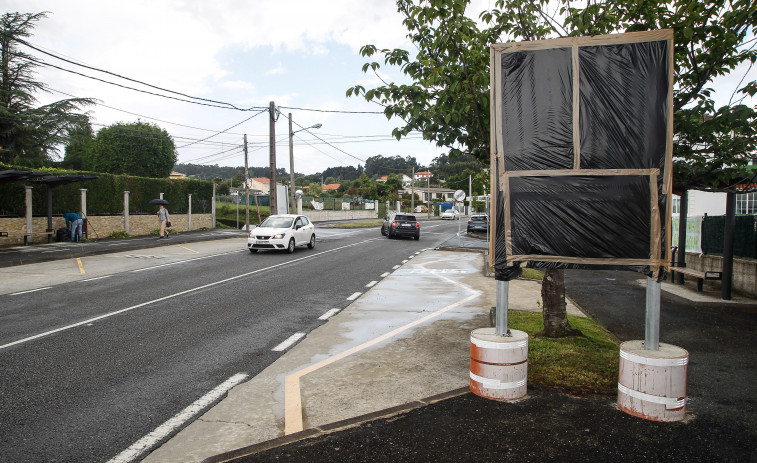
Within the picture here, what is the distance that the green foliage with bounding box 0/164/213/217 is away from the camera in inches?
822

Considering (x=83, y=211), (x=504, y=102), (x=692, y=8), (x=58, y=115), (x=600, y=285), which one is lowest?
(x=600, y=285)

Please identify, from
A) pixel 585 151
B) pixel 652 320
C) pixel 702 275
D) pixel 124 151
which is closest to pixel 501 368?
pixel 652 320

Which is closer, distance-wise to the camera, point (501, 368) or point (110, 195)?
point (501, 368)

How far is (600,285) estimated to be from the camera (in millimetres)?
12742

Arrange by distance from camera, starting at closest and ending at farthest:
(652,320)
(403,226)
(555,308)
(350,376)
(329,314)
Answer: (652,320), (350,376), (555,308), (329,314), (403,226)

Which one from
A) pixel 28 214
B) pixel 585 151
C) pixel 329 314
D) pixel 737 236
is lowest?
pixel 329 314

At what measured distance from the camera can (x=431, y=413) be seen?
4.33m

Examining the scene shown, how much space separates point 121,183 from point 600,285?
24.3m

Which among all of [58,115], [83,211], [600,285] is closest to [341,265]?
[600,285]

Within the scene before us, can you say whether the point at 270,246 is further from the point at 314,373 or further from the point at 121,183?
the point at 314,373

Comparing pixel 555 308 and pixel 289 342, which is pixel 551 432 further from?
pixel 289 342

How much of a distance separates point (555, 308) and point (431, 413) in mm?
3135

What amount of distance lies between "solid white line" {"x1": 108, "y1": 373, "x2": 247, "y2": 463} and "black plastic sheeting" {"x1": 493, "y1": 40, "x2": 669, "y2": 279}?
3.00m

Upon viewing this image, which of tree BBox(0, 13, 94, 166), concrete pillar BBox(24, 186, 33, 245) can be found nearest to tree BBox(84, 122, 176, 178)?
tree BBox(0, 13, 94, 166)
